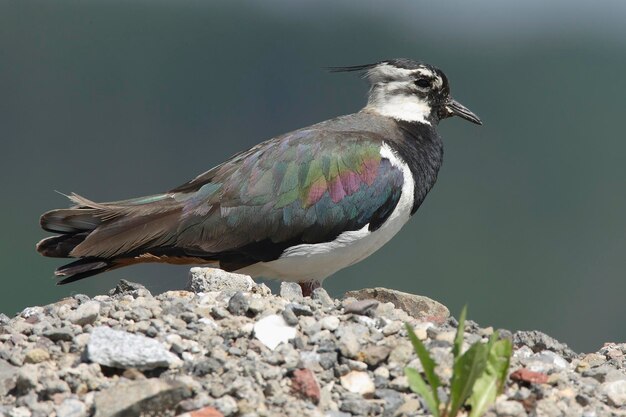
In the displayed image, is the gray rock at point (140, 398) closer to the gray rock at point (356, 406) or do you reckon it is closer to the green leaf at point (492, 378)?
the gray rock at point (356, 406)

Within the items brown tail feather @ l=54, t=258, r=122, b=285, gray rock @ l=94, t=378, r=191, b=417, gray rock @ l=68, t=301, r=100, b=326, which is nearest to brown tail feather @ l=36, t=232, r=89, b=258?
brown tail feather @ l=54, t=258, r=122, b=285

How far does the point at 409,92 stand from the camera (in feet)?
56.5

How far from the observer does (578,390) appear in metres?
10.6

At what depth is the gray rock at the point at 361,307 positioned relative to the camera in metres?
A: 11.4

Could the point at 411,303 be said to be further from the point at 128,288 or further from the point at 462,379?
the point at 462,379

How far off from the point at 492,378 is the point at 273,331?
71.9 inches

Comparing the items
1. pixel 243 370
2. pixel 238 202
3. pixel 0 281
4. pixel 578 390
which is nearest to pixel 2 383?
pixel 243 370

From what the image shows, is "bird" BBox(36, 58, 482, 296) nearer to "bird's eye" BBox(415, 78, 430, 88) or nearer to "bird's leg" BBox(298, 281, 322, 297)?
"bird's leg" BBox(298, 281, 322, 297)

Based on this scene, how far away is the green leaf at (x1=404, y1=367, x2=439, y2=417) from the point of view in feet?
31.8

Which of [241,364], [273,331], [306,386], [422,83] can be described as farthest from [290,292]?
[422,83]

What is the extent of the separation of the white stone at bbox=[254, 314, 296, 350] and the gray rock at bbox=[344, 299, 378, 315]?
2.17 feet

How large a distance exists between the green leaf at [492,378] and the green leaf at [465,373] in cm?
9

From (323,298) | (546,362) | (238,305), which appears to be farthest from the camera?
(323,298)

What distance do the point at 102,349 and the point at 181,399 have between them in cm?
77
